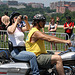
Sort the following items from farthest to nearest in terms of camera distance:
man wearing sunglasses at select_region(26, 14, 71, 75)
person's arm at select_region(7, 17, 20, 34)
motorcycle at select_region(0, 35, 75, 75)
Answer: person's arm at select_region(7, 17, 20, 34), motorcycle at select_region(0, 35, 75, 75), man wearing sunglasses at select_region(26, 14, 71, 75)

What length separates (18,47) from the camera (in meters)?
5.84

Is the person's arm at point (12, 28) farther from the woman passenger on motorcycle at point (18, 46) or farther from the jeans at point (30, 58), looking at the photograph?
the jeans at point (30, 58)

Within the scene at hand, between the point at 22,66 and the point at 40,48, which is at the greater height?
the point at 40,48

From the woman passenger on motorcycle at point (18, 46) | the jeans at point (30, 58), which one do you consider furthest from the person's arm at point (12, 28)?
the jeans at point (30, 58)

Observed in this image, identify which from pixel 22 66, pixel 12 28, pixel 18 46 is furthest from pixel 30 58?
pixel 12 28

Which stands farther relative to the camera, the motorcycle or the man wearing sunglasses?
the motorcycle

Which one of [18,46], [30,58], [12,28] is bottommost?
[30,58]

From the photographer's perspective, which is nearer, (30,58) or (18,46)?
(30,58)

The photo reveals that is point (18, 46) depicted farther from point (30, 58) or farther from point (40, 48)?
point (40, 48)

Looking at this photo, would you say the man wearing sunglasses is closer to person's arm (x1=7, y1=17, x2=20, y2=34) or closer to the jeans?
the jeans

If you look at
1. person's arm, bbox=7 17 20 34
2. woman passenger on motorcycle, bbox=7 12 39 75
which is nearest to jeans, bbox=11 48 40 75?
woman passenger on motorcycle, bbox=7 12 39 75

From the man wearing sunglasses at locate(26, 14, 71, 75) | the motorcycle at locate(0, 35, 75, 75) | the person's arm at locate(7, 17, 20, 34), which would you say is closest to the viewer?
the man wearing sunglasses at locate(26, 14, 71, 75)

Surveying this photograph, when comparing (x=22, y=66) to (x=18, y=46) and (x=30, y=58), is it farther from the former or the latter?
(x=18, y=46)

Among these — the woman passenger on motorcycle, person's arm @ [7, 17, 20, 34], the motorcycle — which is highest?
person's arm @ [7, 17, 20, 34]
